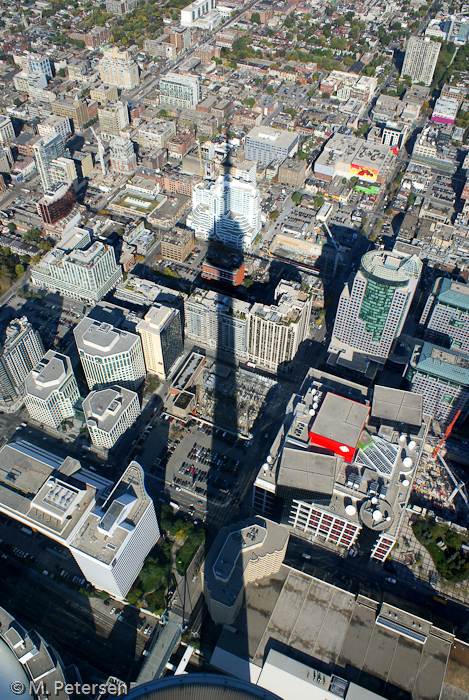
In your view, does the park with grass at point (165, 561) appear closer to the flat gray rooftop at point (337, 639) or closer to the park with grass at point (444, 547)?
the flat gray rooftop at point (337, 639)

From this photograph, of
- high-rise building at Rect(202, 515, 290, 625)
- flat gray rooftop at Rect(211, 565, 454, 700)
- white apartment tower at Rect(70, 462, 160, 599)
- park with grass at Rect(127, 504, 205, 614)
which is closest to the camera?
flat gray rooftop at Rect(211, 565, 454, 700)

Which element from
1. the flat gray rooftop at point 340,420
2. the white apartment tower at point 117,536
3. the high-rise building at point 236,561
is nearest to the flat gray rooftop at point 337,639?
the high-rise building at point 236,561

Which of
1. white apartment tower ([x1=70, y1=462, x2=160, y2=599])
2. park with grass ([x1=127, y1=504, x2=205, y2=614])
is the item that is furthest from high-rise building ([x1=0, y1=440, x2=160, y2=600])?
park with grass ([x1=127, y1=504, x2=205, y2=614])

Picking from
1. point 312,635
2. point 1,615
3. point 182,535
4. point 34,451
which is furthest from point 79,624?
point 312,635

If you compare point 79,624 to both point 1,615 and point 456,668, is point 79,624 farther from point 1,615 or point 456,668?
point 456,668

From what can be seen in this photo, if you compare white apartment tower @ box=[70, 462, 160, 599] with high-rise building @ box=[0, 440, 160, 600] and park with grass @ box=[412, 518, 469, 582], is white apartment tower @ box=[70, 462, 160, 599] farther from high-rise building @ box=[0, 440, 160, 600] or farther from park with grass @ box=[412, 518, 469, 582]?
park with grass @ box=[412, 518, 469, 582]

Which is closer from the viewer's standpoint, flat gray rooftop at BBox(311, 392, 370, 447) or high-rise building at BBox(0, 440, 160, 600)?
high-rise building at BBox(0, 440, 160, 600)
